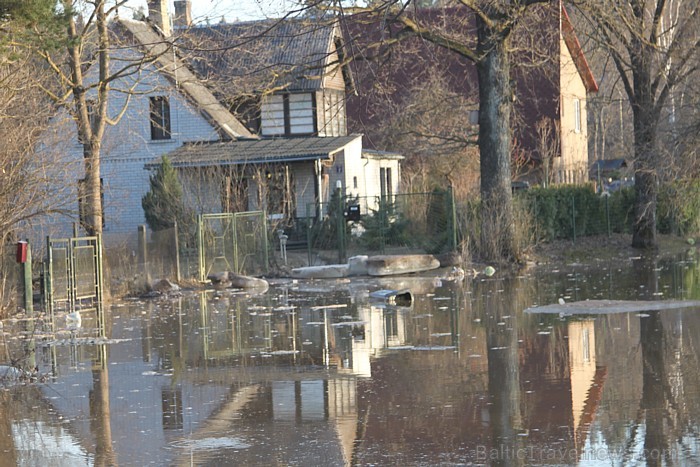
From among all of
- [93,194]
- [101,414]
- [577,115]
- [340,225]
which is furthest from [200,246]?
[577,115]

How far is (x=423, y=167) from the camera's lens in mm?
43156

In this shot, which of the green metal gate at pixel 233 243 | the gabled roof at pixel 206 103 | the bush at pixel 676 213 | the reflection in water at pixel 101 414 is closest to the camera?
the reflection in water at pixel 101 414

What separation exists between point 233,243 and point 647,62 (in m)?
13.0

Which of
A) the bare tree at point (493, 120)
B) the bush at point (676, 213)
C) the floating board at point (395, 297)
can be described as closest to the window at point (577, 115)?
the bush at point (676, 213)

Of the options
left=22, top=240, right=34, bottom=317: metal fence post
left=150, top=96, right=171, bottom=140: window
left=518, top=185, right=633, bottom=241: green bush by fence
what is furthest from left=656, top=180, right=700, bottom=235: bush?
left=150, top=96, right=171, bottom=140: window

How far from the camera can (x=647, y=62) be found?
100.0 feet

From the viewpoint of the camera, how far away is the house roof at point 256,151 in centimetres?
3641

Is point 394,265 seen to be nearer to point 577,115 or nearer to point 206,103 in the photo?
point 206,103

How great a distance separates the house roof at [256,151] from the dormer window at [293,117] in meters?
2.28

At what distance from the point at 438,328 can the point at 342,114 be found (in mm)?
31845

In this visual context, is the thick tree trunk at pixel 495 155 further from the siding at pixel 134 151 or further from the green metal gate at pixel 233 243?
the siding at pixel 134 151

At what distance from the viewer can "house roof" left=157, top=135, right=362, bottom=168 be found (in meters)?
36.4

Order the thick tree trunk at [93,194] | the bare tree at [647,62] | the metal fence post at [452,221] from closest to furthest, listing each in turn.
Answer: the thick tree trunk at [93,194], the bare tree at [647,62], the metal fence post at [452,221]

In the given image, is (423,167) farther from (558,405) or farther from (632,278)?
(558,405)
